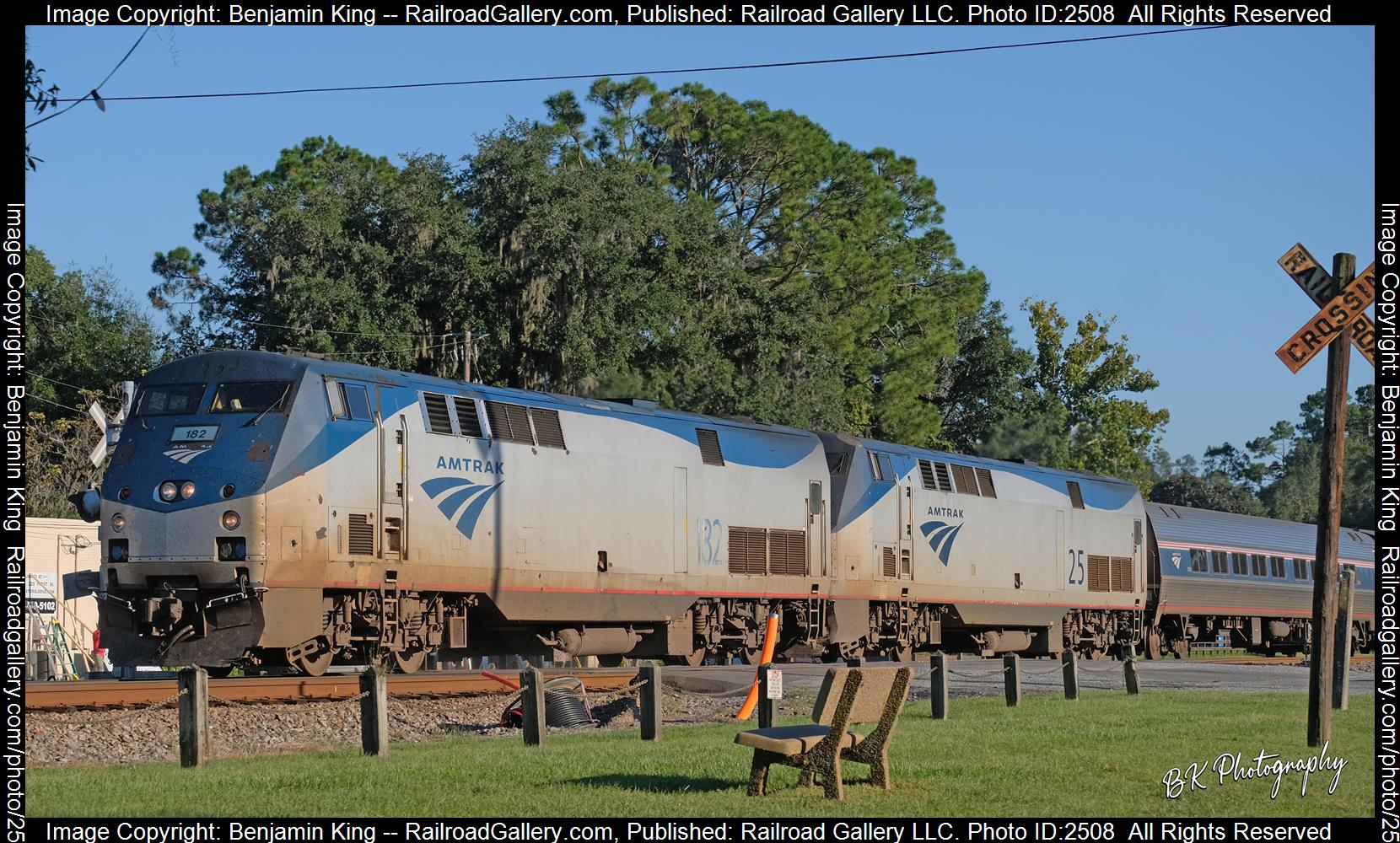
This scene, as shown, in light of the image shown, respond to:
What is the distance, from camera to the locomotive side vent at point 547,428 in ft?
80.3

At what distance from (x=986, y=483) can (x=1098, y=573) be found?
577cm

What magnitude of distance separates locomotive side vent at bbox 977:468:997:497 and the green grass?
54.0ft

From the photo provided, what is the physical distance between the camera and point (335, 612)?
21609mm

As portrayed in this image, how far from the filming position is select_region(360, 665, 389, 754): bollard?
15508 mm

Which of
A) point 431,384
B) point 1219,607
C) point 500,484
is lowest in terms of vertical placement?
point 1219,607

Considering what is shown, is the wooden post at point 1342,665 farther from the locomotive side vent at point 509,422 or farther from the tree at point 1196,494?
the tree at point 1196,494

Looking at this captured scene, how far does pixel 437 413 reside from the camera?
897 inches

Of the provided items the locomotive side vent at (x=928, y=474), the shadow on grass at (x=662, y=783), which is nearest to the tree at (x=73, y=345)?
the locomotive side vent at (x=928, y=474)

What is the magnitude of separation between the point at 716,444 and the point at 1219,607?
2218cm

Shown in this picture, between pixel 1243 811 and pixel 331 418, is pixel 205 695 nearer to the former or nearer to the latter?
pixel 331 418

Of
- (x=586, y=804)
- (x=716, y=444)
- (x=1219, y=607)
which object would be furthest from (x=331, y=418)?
(x=1219, y=607)

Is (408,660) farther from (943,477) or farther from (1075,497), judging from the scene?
(1075,497)

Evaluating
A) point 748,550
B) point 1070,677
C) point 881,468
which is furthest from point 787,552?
point 1070,677

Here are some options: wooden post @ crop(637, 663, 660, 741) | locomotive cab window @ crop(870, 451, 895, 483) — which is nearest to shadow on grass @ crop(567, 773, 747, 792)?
wooden post @ crop(637, 663, 660, 741)
